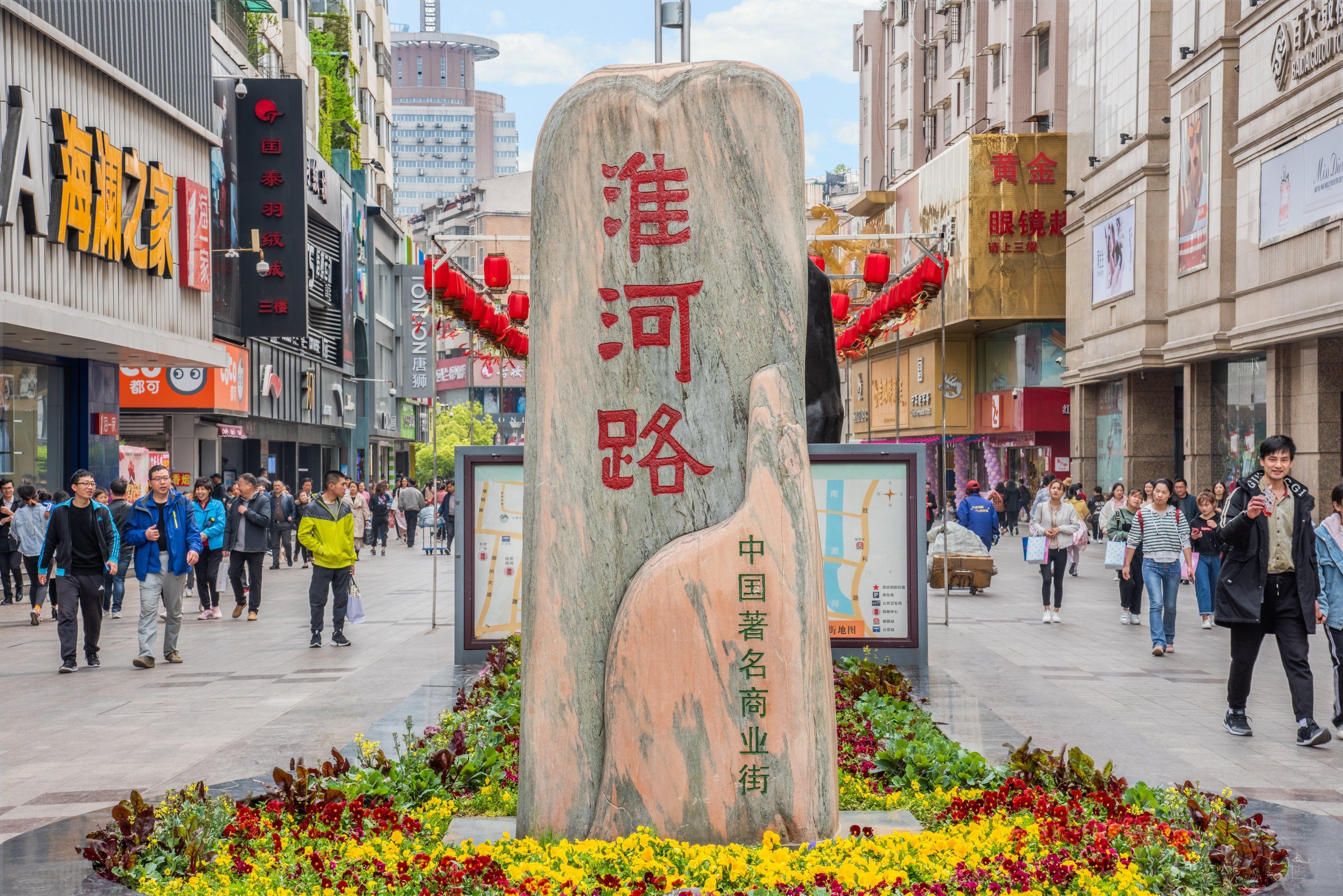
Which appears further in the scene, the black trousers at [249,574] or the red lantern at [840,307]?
the red lantern at [840,307]

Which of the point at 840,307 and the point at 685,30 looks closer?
the point at 685,30

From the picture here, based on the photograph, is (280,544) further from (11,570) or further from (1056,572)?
(1056,572)

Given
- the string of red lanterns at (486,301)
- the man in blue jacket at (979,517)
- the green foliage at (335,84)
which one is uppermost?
the green foliage at (335,84)

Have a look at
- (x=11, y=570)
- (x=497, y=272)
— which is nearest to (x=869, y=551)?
(x=497, y=272)

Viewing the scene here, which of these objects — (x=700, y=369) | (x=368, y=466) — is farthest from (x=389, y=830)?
(x=368, y=466)

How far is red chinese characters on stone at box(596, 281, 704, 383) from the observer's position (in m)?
5.66

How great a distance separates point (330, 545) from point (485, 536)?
258 centimetres

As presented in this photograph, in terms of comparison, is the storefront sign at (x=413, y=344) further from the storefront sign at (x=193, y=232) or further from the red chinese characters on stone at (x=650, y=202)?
the red chinese characters on stone at (x=650, y=202)

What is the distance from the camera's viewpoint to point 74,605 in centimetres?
1170

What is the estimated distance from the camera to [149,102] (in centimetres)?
2089

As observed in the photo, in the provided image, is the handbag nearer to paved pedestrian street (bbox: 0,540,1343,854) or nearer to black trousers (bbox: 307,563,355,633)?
black trousers (bbox: 307,563,355,633)

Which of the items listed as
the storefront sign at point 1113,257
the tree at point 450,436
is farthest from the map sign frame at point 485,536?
the tree at point 450,436

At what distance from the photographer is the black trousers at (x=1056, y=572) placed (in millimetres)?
15758

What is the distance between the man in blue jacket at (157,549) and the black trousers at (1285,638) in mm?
8834
